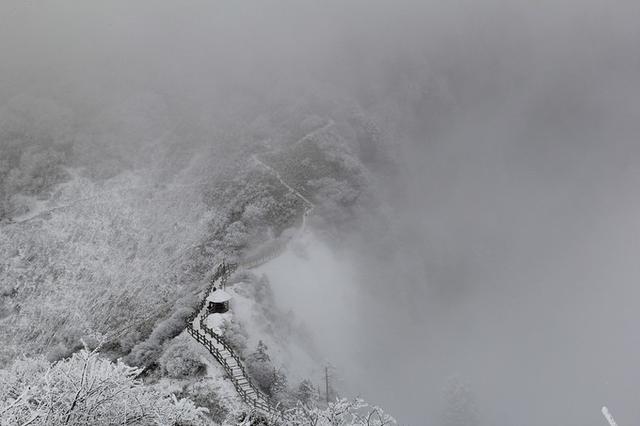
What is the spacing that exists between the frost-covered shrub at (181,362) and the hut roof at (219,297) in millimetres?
4422

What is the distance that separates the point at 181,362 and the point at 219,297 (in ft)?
20.3

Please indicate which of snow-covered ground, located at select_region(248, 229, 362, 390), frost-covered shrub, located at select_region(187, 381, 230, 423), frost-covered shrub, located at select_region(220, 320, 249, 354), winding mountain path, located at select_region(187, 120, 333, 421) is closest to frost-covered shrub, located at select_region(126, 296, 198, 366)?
winding mountain path, located at select_region(187, 120, 333, 421)

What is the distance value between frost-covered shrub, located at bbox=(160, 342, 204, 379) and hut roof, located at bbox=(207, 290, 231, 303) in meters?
4.42

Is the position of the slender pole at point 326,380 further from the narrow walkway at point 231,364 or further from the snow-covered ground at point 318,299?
the narrow walkway at point 231,364

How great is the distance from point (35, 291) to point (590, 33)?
128507 mm

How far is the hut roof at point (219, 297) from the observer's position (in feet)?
107

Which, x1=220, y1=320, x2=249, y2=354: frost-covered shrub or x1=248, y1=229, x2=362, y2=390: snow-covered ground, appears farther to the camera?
x1=248, y1=229, x2=362, y2=390: snow-covered ground

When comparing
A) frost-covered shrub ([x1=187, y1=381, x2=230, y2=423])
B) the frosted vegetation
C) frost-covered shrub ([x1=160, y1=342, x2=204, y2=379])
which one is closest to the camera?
frost-covered shrub ([x1=187, y1=381, x2=230, y2=423])

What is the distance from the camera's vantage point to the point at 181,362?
27.4 meters

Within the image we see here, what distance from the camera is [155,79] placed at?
70.9 meters

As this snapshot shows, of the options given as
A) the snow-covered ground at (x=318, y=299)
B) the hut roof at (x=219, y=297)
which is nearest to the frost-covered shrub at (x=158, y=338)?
the hut roof at (x=219, y=297)

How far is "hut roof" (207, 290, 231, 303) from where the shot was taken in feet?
107

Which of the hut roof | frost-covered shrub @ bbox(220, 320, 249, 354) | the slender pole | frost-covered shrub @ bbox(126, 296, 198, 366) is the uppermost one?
frost-covered shrub @ bbox(126, 296, 198, 366)

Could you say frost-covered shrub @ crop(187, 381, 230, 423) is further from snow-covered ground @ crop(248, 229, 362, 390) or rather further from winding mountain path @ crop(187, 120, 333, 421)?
snow-covered ground @ crop(248, 229, 362, 390)
